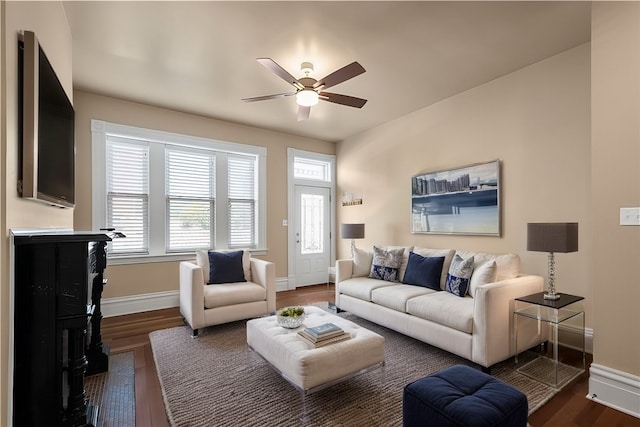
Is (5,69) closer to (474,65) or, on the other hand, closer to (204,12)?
(204,12)

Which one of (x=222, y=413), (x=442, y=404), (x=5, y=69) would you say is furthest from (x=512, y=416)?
(x=5, y=69)

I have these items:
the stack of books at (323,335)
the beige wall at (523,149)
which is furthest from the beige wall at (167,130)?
the stack of books at (323,335)

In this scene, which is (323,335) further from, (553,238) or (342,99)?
(342,99)

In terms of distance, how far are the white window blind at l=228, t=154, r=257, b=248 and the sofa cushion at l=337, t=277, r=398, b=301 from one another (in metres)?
2.01

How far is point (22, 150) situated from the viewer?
154cm

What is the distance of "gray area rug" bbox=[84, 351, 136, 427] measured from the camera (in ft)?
6.57

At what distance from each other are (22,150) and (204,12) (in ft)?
5.47

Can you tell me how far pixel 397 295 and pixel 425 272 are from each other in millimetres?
489

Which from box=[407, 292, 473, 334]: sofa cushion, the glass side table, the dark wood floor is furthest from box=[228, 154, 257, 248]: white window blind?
the glass side table

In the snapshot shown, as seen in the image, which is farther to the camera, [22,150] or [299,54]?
[299,54]

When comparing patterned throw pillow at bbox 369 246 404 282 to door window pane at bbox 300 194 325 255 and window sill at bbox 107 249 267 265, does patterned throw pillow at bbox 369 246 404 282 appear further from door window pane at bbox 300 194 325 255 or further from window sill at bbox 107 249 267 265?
window sill at bbox 107 249 267 265

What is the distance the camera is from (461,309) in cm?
270

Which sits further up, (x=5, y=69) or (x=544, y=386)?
(x=5, y=69)

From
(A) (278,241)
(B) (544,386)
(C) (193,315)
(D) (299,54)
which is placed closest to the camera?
(B) (544,386)
